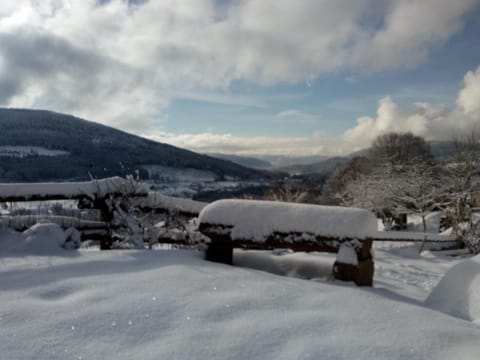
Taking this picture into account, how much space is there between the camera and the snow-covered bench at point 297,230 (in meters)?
4.20

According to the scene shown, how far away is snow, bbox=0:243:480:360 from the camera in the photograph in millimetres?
2207

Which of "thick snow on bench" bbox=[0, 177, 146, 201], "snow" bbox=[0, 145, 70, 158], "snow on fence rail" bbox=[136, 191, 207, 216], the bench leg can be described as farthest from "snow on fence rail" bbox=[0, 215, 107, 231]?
"snow" bbox=[0, 145, 70, 158]

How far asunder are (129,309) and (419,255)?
45.1 ft

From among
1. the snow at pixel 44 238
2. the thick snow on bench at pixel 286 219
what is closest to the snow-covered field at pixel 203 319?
the thick snow on bench at pixel 286 219

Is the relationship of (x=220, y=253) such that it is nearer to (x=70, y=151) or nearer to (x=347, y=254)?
(x=347, y=254)

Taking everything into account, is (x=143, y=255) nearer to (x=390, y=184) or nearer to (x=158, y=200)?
(x=158, y=200)

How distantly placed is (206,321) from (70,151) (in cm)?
10086

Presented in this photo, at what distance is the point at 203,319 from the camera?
2576mm

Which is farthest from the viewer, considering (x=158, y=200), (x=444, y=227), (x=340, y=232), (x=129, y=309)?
(x=444, y=227)

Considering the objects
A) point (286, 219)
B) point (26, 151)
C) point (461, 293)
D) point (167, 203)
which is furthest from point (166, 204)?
point (26, 151)

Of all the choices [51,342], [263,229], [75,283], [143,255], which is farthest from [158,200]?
[51,342]

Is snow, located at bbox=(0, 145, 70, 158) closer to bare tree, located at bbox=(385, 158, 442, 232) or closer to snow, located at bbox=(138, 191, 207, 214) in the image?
bare tree, located at bbox=(385, 158, 442, 232)

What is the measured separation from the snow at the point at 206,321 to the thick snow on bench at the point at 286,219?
85 cm

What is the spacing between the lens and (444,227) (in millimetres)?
20844
